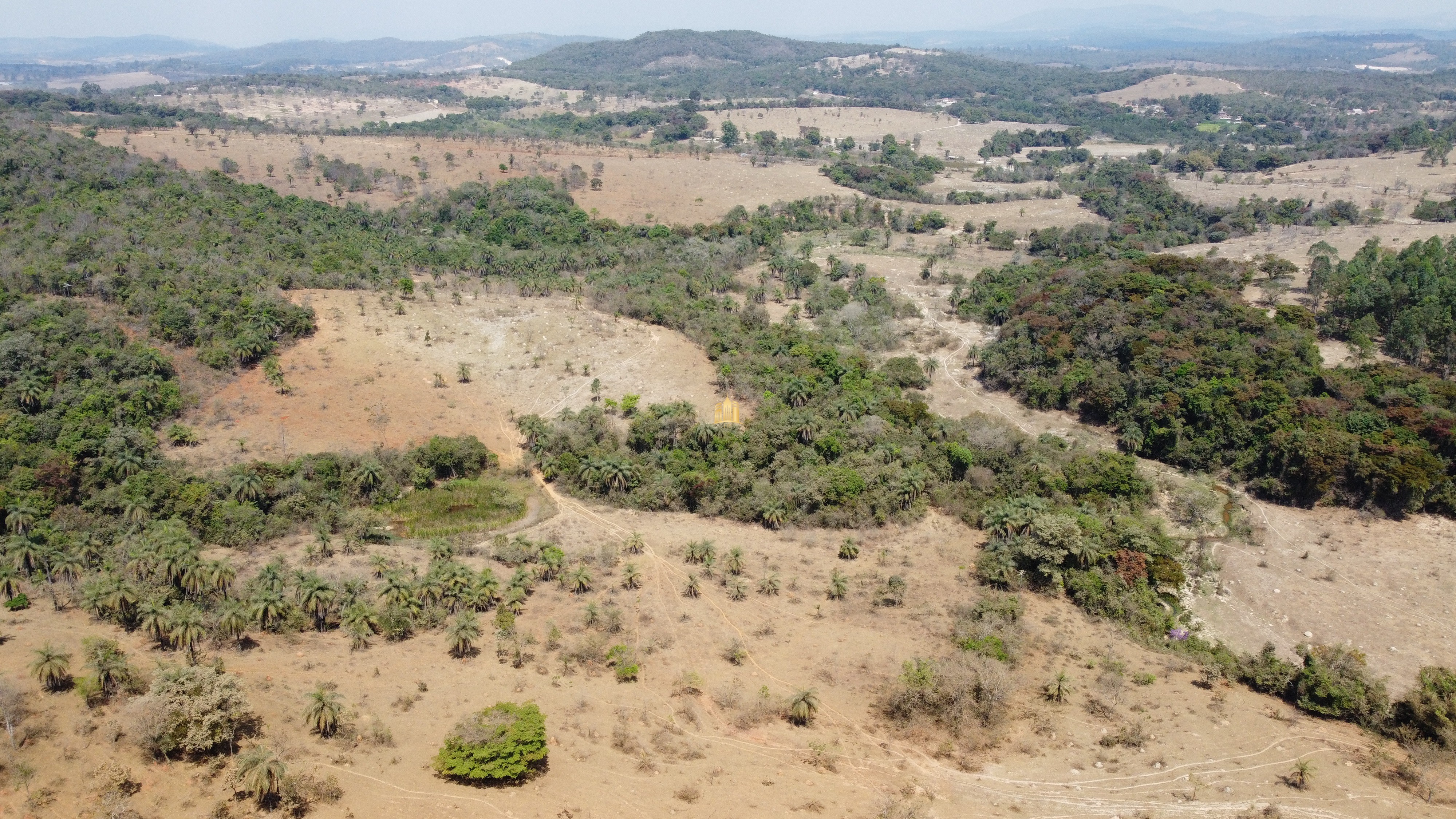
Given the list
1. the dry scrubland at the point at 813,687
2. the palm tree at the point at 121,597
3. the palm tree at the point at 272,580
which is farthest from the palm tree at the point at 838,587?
the palm tree at the point at 121,597

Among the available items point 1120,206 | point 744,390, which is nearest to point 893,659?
point 744,390

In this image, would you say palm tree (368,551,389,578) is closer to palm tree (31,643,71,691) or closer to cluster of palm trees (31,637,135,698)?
cluster of palm trees (31,637,135,698)

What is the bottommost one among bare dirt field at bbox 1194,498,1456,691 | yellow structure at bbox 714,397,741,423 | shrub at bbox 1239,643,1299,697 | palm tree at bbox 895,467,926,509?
bare dirt field at bbox 1194,498,1456,691

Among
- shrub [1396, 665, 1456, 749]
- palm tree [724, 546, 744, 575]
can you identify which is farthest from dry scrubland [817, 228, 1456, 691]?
palm tree [724, 546, 744, 575]

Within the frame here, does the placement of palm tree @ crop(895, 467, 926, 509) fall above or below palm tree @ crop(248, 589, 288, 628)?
below

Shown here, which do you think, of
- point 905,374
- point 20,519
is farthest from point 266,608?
point 905,374

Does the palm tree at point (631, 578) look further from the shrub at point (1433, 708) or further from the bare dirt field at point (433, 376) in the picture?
the shrub at point (1433, 708)

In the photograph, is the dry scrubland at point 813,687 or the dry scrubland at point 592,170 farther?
the dry scrubland at point 592,170
